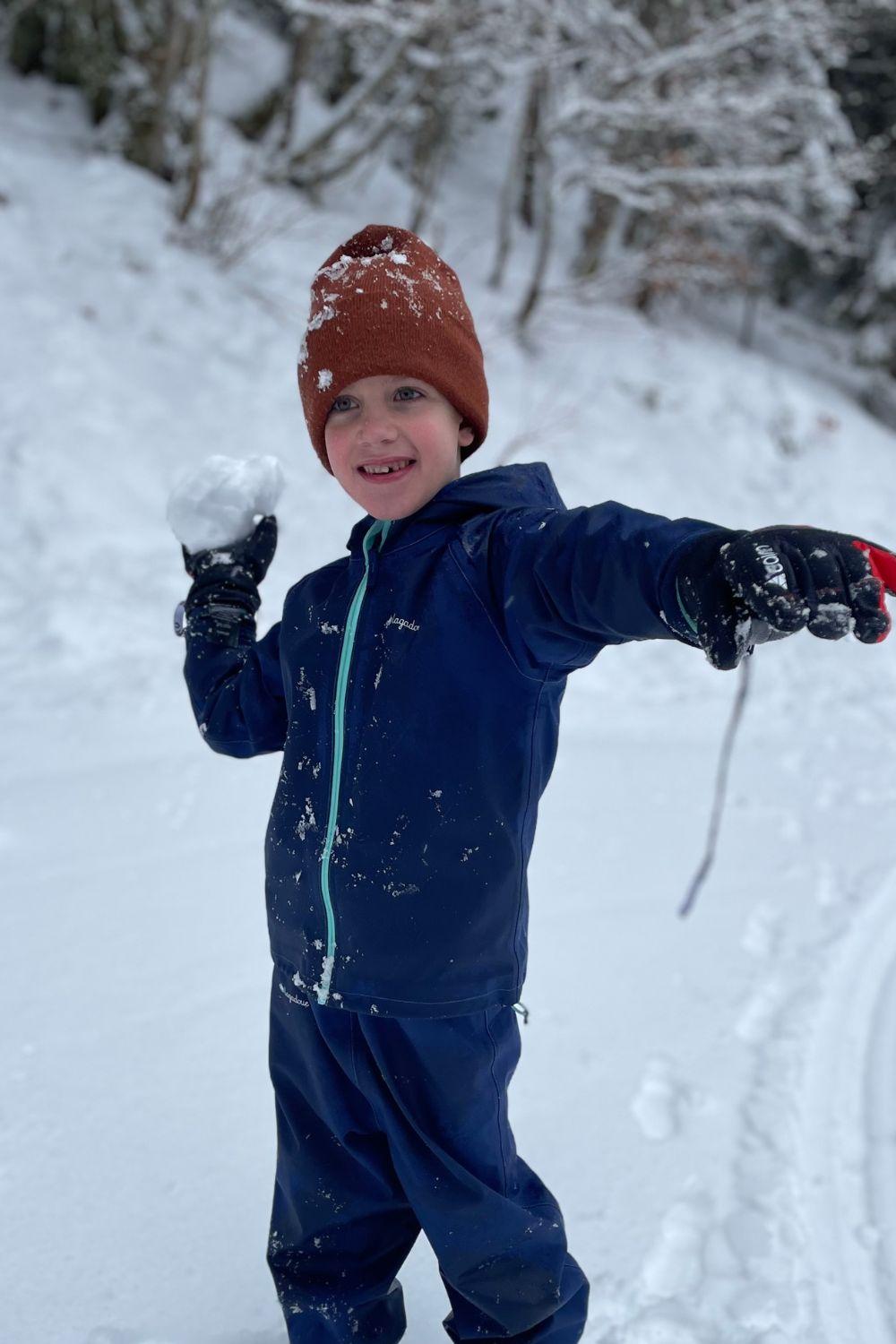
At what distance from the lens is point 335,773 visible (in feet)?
4.46

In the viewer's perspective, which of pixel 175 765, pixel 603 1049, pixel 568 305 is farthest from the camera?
pixel 568 305

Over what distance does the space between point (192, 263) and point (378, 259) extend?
19.6 feet

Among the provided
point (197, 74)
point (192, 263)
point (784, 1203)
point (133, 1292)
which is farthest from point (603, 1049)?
point (197, 74)

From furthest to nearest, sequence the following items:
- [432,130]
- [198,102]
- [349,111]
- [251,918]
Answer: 1. [432,130]
2. [349,111]
3. [198,102]
4. [251,918]

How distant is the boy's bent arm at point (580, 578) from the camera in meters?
1.07

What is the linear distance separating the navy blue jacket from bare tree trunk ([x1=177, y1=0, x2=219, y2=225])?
20.7 ft

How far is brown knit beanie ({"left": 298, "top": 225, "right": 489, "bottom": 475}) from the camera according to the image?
1389 millimetres

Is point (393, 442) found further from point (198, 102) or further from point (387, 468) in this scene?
point (198, 102)

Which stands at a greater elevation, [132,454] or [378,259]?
[378,259]

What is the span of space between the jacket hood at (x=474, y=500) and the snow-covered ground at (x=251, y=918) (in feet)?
4.28

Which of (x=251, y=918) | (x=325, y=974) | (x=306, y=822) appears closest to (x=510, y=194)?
(x=251, y=918)

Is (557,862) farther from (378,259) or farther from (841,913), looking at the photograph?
(378,259)

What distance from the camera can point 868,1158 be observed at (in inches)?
83.4

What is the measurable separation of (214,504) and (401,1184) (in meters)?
1.09
